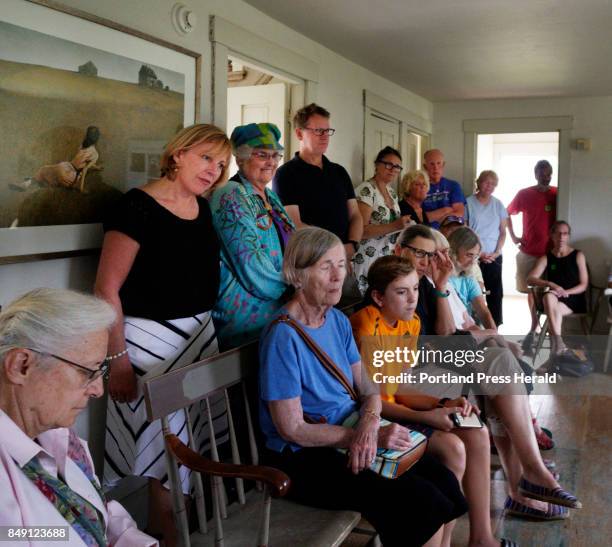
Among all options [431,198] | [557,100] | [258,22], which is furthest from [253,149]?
[557,100]

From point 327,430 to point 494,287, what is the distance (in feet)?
15.6

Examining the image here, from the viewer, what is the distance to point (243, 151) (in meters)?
2.76

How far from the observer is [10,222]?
2180 millimetres

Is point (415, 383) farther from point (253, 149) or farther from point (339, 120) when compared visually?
point (339, 120)

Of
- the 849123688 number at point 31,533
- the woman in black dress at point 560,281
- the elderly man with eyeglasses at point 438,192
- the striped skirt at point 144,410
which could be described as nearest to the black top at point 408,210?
the elderly man with eyeglasses at point 438,192

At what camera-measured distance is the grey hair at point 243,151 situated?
9.01 ft

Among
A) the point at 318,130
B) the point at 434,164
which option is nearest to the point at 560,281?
the point at 434,164

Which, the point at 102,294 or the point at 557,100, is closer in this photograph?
the point at 102,294

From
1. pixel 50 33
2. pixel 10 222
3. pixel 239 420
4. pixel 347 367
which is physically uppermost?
pixel 50 33

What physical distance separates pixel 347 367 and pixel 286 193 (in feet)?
5.60

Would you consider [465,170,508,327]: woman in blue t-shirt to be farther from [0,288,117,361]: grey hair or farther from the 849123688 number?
the 849123688 number

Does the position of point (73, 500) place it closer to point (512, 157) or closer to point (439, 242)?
point (439, 242)

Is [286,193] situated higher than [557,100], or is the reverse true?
[557,100]

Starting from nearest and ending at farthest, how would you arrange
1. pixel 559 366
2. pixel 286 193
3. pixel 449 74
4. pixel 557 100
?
1. pixel 286 193
2. pixel 559 366
3. pixel 449 74
4. pixel 557 100
